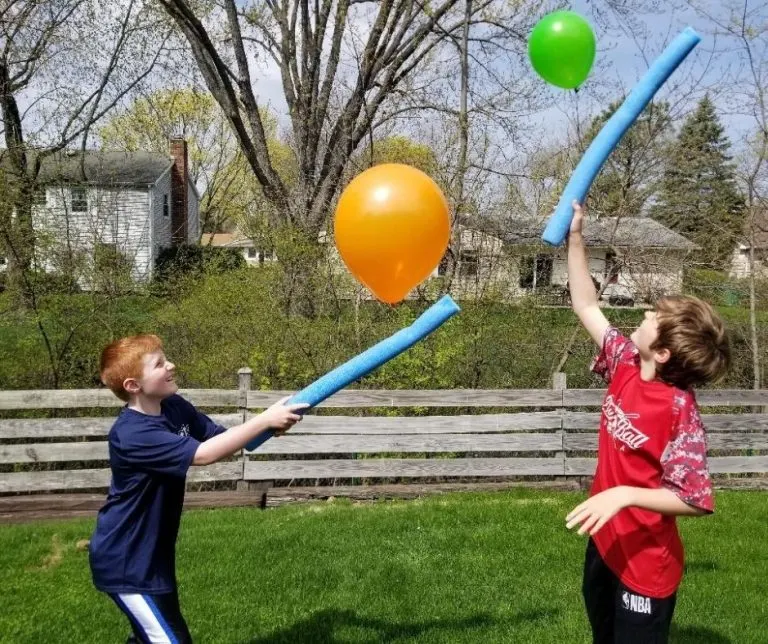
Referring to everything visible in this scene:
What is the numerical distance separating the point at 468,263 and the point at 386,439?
2612 mm

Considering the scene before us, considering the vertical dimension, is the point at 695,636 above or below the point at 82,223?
below

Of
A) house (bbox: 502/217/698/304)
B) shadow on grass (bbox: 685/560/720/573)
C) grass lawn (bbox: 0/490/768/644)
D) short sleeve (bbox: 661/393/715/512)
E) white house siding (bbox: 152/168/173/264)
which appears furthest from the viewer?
white house siding (bbox: 152/168/173/264)

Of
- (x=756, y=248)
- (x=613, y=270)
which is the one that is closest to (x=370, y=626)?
(x=613, y=270)

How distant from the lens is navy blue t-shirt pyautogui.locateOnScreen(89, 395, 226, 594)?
7.93 feet

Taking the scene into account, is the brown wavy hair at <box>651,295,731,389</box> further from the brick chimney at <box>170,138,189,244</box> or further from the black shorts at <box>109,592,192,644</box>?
the brick chimney at <box>170,138,189,244</box>

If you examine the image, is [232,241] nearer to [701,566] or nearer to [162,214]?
[162,214]

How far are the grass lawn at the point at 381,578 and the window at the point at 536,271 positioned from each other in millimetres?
3211

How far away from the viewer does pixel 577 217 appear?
101 inches

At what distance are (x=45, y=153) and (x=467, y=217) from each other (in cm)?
680

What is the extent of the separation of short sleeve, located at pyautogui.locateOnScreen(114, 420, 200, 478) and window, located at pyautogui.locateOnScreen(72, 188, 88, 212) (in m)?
6.81

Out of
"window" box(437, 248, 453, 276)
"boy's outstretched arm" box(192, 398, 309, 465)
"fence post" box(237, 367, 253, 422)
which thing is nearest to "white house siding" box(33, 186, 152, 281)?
"fence post" box(237, 367, 253, 422)

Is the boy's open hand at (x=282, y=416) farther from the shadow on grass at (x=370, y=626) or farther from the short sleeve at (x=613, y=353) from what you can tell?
the shadow on grass at (x=370, y=626)

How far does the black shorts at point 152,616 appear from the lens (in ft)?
8.17

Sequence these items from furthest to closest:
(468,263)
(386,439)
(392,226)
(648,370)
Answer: (468,263) < (386,439) < (392,226) < (648,370)
